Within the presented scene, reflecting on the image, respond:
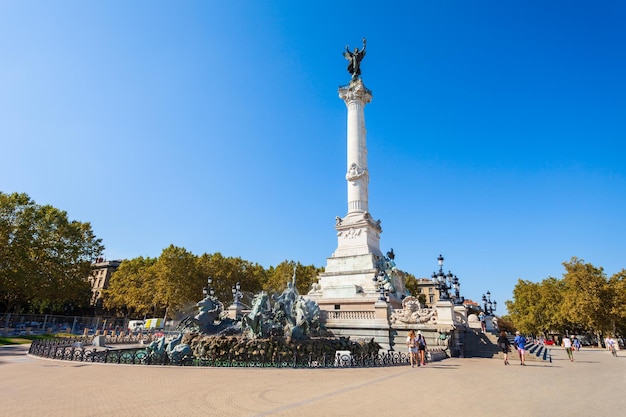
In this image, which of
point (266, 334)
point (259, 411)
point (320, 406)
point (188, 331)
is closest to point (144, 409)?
point (259, 411)

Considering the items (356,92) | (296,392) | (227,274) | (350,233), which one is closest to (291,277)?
(227,274)

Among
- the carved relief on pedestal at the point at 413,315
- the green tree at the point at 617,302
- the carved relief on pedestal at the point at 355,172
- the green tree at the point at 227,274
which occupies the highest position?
the carved relief on pedestal at the point at 355,172

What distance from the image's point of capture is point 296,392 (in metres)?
9.44

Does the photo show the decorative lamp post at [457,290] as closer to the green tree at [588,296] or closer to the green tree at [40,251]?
the green tree at [588,296]

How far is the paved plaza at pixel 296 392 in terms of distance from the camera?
7.54 metres

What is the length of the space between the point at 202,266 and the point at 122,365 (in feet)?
129

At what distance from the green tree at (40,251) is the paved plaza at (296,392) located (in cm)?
2633

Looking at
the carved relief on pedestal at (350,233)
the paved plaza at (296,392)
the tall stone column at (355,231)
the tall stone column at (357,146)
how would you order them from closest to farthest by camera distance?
the paved plaza at (296,392) → the tall stone column at (355,231) → the carved relief on pedestal at (350,233) → the tall stone column at (357,146)

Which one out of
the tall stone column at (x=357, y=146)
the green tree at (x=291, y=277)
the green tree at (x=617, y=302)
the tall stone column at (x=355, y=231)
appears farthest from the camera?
the green tree at (x=291, y=277)

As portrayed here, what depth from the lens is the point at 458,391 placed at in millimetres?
9695

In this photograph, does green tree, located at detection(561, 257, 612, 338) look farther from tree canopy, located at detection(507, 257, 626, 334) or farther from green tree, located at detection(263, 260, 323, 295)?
green tree, located at detection(263, 260, 323, 295)

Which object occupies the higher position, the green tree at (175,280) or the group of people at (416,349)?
the green tree at (175,280)

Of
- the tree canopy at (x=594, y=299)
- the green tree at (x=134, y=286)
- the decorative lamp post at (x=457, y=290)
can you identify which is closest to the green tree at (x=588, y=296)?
the tree canopy at (x=594, y=299)

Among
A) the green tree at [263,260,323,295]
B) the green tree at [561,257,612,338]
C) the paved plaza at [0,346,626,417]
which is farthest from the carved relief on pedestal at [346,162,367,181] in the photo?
Answer: the green tree at [561,257,612,338]
